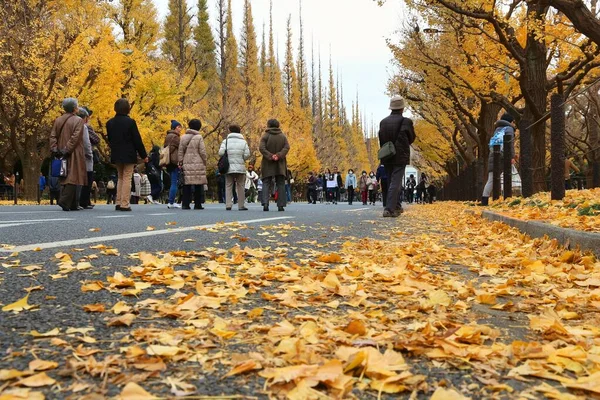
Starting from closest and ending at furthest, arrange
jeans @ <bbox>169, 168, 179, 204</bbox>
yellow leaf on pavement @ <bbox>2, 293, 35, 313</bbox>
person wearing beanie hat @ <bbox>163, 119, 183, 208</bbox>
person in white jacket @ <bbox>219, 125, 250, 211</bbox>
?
yellow leaf on pavement @ <bbox>2, 293, 35, 313</bbox>
person in white jacket @ <bbox>219, 125, 250, 211</bbox>
person wearing beanie hat @ <bbox>163, 119, 183, 208</bbox>
jeans @ <bbox>169, 168, 179, 204</bbox>

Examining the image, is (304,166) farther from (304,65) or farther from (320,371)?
(320,371)

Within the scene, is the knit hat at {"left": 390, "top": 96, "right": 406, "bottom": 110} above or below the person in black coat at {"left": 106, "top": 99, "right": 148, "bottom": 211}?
above

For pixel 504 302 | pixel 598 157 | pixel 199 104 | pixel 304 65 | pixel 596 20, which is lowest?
pixel 504 302

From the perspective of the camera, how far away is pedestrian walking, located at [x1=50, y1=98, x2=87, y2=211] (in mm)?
9141

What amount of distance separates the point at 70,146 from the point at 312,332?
322 inches

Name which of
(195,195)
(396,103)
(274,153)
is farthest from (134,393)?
(195,195)

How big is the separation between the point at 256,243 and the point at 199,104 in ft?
94.2

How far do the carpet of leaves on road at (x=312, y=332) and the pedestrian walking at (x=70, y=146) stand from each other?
236 inches

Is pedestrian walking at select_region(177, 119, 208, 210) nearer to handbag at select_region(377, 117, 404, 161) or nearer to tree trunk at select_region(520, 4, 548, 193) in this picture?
handbag at select_region(377, 117, 404, 161)

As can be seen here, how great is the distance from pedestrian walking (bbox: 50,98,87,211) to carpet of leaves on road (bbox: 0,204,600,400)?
19.7 feet

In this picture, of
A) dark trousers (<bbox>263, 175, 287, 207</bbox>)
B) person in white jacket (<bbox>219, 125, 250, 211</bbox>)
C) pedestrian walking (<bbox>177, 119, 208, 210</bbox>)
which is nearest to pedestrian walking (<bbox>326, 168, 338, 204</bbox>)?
dark trousers (<bbox>263, 175, 287, 207</bbox>)

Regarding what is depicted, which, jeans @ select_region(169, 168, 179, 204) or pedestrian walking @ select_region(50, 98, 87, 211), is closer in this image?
pedestrian walking @ select_region(50, 98, 87, 211)

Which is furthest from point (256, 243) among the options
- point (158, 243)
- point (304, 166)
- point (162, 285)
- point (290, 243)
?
point (304, 166)

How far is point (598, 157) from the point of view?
1441cm
